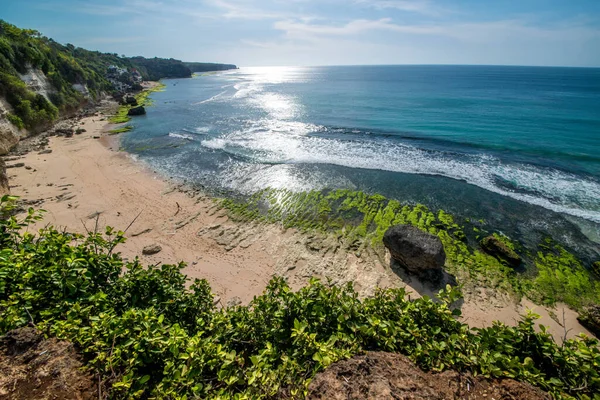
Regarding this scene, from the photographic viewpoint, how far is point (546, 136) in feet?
103

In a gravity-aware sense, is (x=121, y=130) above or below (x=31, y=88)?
below

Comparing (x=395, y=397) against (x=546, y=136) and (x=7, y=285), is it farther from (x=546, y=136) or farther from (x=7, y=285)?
(x=546, y=136)

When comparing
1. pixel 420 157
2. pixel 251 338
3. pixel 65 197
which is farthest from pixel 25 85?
pixel 420 157

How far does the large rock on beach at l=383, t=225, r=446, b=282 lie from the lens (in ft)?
38.0

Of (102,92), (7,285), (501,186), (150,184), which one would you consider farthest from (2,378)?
(102,92)

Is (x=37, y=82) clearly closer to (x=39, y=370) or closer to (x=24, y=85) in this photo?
(x=24, y=85)

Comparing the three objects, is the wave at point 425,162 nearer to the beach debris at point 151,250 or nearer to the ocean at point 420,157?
the ocean at point 420,157

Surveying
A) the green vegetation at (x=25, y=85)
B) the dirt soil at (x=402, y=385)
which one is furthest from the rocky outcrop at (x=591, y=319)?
the green vegetation at (x=25, y=85)

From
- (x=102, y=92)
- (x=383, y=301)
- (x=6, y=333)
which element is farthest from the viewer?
(x=102, y=92)

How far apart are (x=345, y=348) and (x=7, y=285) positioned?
18.7 feet

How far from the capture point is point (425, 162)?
24.6 meters

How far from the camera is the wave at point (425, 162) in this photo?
1867 centimetres

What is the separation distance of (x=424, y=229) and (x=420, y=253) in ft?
14.3

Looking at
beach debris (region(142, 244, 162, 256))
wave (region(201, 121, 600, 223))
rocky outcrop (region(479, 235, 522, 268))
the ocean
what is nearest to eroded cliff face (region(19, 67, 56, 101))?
the ocean
